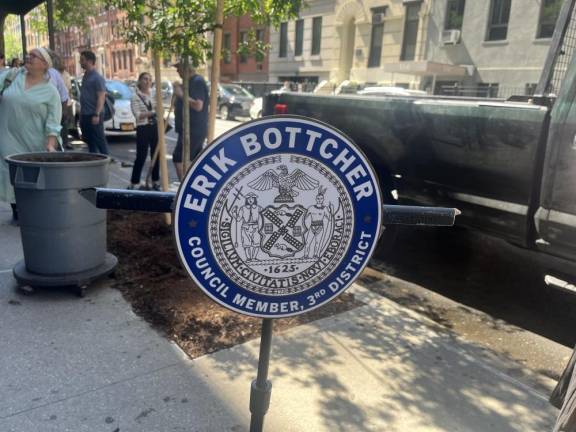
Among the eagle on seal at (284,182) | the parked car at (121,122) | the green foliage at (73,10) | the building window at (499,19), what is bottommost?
the parked car at (121,122)

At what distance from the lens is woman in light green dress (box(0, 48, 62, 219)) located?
4383 millimetres

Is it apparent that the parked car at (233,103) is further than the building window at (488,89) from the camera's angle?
Yes

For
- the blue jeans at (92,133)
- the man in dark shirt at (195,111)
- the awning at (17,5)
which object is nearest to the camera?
the man in dark shirt at (195,111)

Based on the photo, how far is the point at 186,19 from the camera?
13.1 feet

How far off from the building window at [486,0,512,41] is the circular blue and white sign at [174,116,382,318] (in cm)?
2173

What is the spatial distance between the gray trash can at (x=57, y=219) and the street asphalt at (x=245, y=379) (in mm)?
234

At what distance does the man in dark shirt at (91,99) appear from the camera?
7184 millimetres

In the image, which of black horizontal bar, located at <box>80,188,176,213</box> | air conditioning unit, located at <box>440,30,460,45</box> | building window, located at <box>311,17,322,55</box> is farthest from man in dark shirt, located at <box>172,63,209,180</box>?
building window, located at <box>311,17,322,55</box>

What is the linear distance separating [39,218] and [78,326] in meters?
0.78

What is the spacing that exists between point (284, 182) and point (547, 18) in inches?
823

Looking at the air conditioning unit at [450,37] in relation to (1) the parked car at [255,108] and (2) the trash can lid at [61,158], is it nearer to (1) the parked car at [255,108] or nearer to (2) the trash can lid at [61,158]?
(1) the parked car at [255,108]

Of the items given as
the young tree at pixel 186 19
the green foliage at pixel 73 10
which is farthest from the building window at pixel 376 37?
the young tree at pixel 186 19

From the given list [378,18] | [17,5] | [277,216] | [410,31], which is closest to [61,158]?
[277,216]

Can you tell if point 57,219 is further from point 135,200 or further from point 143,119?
point 143,119
